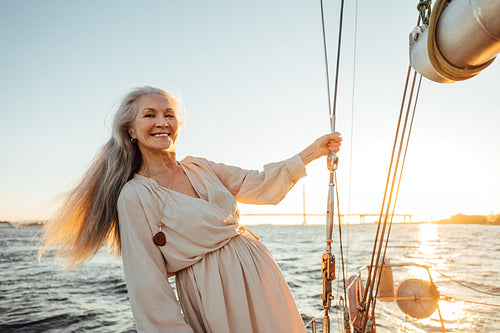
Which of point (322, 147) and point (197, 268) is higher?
point (322, 147)

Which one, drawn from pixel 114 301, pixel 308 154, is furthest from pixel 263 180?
pixel 114 301

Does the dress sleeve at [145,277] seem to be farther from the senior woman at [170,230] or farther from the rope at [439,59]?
the rope at [439,59]

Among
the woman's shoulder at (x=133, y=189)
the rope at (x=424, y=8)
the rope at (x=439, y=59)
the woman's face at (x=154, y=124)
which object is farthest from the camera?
the woman's face at (x=154, y=124)

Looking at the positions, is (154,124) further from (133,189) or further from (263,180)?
(263,180)

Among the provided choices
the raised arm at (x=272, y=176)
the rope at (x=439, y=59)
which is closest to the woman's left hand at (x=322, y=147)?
the raised arm at (x=272, y=176)

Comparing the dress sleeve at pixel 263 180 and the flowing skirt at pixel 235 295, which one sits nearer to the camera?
the flowing skirt at pixel 235 295

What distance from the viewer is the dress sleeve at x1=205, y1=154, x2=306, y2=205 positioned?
1.83 meters

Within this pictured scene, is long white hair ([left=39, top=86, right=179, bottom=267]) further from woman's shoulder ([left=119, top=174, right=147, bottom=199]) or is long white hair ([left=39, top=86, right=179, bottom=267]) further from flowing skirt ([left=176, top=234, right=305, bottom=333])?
flowing skirt ([left=176, top=234, right=305, bottom=333])

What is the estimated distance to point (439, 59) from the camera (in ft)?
2.89

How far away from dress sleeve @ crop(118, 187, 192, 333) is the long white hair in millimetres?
133

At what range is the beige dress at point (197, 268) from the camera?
1424mm

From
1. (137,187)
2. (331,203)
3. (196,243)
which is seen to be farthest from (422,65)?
(137,187)

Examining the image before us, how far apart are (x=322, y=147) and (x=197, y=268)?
0.78m

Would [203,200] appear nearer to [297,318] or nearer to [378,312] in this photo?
[297,318]
